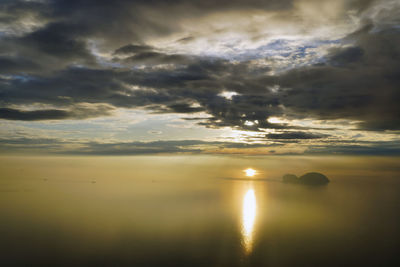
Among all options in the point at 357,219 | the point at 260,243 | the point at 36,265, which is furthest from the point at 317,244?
the point at 36,265

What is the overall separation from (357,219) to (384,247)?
66907 mm

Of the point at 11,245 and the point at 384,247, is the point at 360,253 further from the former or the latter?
the point at 11,245

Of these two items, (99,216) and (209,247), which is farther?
(99,216)

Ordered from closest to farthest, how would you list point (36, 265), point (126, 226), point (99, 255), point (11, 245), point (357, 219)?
point (36, 265)
point (99, 255)
point (11, 245)
point (126, 226)
point (357, 219)

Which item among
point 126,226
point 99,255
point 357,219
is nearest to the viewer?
point 99,255

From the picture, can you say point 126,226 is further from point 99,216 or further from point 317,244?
point 317,244

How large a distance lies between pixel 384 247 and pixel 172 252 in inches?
3426

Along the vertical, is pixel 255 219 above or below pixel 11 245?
below

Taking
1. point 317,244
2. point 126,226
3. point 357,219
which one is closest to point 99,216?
point 126,226

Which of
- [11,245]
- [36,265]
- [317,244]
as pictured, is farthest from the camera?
[317,244]

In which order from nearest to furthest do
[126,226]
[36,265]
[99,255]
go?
1. [36,265]
2. [99,255]
3. [126,226]

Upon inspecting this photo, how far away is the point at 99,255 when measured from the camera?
8756cm

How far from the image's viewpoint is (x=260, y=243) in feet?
351

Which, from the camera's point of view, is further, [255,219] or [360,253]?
[255,219]
